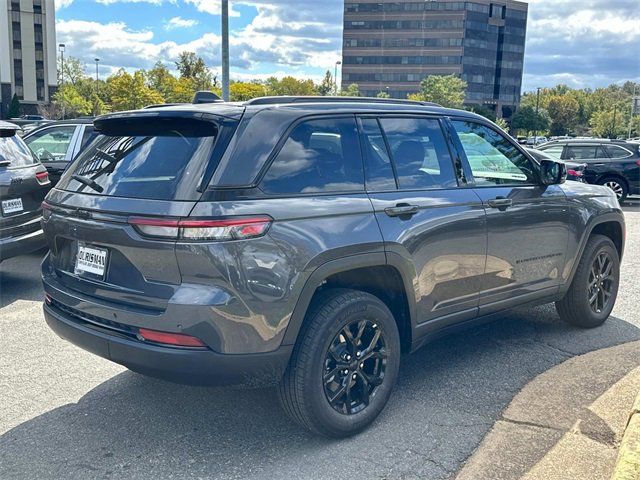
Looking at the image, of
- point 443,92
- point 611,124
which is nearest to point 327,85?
point 443,92

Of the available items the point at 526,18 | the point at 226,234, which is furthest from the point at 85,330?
the point at 526,18

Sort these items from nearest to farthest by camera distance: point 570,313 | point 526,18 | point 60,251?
point 60,251
point 570,313
point 526,18

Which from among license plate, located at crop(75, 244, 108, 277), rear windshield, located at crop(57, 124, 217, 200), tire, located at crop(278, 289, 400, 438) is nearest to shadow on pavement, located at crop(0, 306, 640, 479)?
tire, located at crop(278, 289, 400, 438)

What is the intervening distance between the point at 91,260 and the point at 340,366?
1.45 metres

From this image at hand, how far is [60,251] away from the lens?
11.9 ft

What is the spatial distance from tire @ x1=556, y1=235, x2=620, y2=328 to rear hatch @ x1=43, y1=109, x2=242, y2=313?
3518 mm

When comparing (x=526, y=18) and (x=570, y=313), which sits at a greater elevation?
(x=526, y=18)

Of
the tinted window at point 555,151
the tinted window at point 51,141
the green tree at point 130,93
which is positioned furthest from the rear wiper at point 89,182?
the green tree at point 130,93

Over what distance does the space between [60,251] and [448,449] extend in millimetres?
2445

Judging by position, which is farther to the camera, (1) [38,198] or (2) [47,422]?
(1) [38,198]

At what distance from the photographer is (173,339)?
299 centimetres

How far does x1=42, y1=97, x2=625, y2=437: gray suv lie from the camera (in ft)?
9.79

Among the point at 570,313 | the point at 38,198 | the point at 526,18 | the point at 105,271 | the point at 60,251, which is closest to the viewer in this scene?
the point at 105,271

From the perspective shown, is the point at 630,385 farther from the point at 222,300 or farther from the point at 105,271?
the point at 105,271
